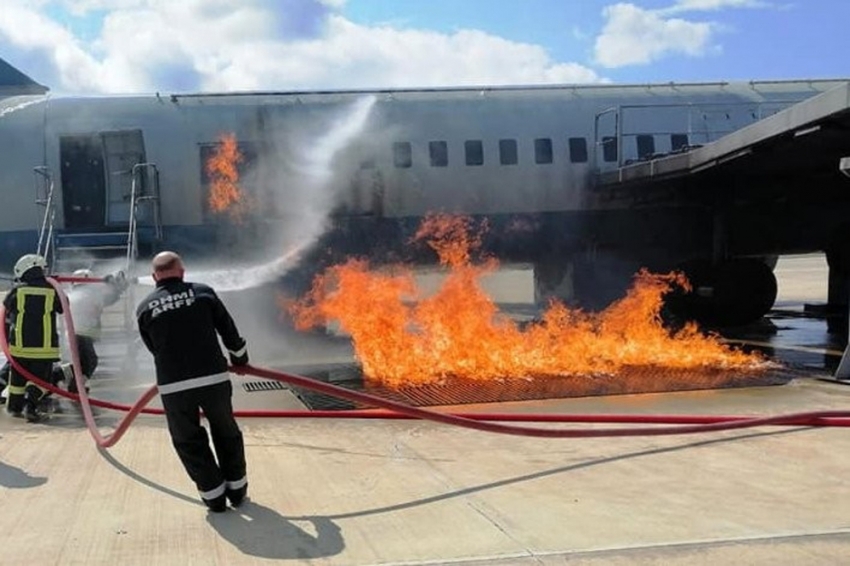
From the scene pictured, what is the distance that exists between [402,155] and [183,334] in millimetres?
8814

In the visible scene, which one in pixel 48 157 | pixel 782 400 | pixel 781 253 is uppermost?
pixel 48 157

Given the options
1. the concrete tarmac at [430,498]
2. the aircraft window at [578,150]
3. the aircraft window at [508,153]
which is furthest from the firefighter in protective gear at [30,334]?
the aircraft window at [578,150]

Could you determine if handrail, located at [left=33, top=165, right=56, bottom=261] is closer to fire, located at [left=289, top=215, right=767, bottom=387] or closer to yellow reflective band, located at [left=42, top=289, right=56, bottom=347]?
fire, located at [left=289, top=215, right=767, bottom=387]

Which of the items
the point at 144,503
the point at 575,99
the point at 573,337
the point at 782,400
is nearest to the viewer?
the point at 144,503

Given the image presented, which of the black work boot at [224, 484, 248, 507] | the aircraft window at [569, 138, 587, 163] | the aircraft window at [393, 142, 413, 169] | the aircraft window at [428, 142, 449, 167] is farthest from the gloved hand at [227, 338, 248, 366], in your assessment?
the aircraft window at [569, 138, 587, 163]

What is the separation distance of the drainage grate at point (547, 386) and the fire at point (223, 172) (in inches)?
153

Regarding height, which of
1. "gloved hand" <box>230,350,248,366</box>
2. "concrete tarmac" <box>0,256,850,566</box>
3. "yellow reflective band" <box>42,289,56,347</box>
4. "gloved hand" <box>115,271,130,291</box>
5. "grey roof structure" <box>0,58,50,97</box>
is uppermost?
"grey roof structure" <box>0,58,50,97</box>

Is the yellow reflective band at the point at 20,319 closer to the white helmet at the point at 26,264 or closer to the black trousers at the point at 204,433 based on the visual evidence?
the white helmet at the point at 26,264

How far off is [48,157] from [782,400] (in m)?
10.6

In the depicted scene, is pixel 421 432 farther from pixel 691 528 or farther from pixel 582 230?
pixel 582 230

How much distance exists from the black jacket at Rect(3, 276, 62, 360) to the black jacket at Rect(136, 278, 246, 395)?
3279 mm

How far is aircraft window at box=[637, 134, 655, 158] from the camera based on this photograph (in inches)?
562

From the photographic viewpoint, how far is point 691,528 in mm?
4598

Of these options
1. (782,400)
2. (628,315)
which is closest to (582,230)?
(628,315)
